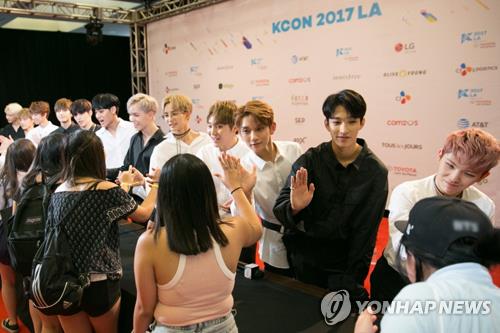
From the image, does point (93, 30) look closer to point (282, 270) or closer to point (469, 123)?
point (469, 123)

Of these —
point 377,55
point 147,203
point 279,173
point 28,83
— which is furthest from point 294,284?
point 28,83

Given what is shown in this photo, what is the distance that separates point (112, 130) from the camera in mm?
3760

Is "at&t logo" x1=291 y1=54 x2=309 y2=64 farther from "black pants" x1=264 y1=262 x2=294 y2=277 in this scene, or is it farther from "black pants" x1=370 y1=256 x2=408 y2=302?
"black pants" x1=370 y1=256 x2=408 y2=302

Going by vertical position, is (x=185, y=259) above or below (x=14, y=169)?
below

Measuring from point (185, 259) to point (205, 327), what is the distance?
24cm

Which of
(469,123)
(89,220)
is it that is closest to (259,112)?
(89,220)

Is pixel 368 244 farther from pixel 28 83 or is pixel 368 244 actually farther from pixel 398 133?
pixel 28 83

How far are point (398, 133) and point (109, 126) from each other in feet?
10.8

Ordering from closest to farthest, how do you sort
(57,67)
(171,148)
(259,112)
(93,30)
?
1. (259,112)
2. (171,148)
3. (93,30)
4. (57,67)

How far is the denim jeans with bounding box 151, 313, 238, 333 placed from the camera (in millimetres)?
1225

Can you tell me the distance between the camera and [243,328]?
4.73ft

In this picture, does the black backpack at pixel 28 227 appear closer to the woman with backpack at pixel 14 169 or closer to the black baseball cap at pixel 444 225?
the woman with backpack at pixel 14 169

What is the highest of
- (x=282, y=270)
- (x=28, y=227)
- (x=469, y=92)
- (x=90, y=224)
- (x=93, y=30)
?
(x=93, y=30)

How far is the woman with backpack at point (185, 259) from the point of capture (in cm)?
117
